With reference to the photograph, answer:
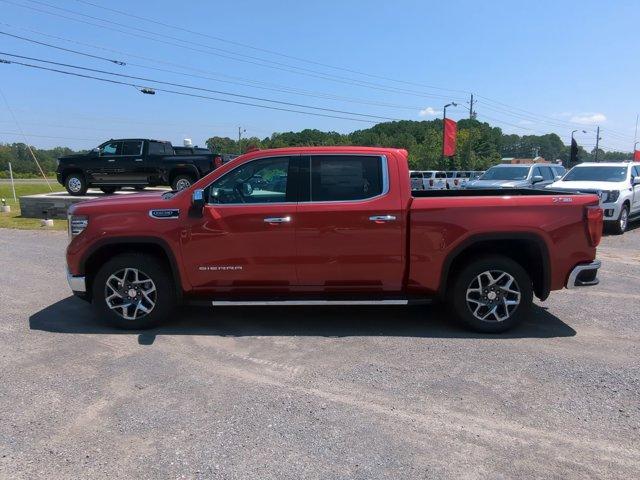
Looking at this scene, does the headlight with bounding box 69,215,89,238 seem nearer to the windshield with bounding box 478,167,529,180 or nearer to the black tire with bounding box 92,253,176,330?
the black tire with bounding box 92,253,176,330

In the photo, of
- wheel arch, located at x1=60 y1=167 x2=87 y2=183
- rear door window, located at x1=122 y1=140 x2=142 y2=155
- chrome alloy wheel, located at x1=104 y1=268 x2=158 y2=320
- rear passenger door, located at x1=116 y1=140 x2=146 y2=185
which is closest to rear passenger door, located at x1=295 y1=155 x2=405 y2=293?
chrome alloy wheel, located at x1=104 y1=268 x2=158 y2=320

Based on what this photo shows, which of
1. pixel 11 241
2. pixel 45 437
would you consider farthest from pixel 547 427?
pixel 11 241

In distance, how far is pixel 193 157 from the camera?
15844 millimetres

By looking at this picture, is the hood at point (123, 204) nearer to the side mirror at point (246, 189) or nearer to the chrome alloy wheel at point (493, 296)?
the side mirror at point (246, 189)

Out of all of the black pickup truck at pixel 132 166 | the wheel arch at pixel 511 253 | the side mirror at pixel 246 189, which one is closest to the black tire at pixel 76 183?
the black pickup truck at pixel 132 166

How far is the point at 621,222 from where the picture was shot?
41.2ft

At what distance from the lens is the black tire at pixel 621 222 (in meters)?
12.5

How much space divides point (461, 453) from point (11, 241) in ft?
37.0

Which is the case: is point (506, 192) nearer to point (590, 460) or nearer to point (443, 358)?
point (443, 358)

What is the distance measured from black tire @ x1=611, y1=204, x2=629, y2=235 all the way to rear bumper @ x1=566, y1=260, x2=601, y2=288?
28.0ft

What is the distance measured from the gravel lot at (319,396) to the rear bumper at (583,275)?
0.54m

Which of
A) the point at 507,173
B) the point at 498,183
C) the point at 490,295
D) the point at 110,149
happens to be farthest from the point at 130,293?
the point at 507,173

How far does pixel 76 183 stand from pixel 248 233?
45.2 ft

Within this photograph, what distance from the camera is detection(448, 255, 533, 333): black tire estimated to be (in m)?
5.12
